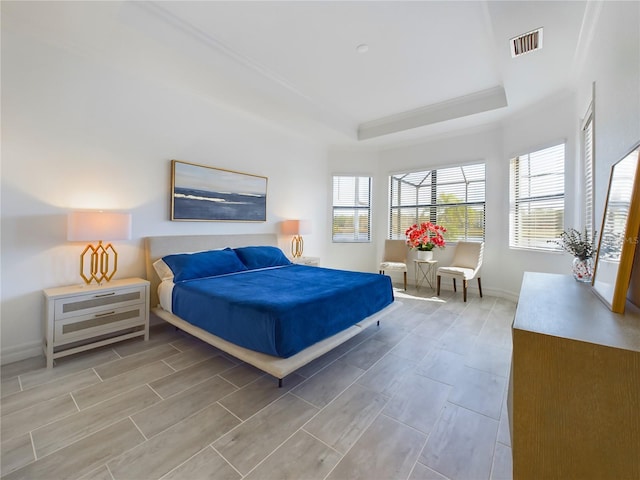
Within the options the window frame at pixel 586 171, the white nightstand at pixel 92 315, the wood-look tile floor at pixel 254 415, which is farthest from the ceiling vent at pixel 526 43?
the white nightstand at pixel 92 315

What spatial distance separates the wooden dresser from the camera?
838mm

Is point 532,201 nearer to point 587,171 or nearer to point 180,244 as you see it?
point 587,171

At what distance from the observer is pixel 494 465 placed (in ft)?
4.45

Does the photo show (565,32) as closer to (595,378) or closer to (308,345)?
(595,378)

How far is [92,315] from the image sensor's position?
2.40 m

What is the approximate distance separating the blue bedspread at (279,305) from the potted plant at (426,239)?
2.03 m

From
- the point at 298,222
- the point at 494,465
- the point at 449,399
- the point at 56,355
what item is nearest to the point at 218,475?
the point at 494,465

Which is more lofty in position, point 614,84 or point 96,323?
point 614,84

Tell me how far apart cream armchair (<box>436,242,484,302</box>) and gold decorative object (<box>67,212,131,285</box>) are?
4.30m

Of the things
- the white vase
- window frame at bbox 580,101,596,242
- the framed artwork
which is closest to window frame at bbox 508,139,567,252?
window frame at bbox 580,101,596,242

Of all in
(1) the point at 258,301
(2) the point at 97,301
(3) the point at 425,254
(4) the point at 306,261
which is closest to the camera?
(1) the point at 258,301

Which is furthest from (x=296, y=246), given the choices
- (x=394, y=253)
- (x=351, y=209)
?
(x=394, y=253)

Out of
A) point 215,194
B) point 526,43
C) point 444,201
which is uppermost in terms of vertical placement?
point 526,43

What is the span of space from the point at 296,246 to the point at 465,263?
9.48 feet
